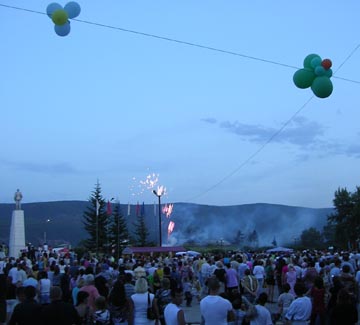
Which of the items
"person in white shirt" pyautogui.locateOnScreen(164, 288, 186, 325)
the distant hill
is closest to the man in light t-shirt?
"person in white shirt" pyautogui.locateOnScreen(164, 288, 186, 325)

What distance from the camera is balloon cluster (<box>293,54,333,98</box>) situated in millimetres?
11719

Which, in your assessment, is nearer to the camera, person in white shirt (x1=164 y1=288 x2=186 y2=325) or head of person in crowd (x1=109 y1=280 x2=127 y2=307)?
person in white shirt (x1=164 y1=288 x2=186 y2=325)

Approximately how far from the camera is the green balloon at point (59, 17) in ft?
36.9

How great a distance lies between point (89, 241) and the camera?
71.6 meters

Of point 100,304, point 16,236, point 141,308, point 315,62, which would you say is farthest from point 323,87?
point 16,236

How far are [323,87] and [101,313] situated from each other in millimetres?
6634

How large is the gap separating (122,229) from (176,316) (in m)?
69.1

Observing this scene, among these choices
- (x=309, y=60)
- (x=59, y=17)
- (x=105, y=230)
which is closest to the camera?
(x=59, y=17)

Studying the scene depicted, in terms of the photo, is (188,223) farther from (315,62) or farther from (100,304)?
(100,304)

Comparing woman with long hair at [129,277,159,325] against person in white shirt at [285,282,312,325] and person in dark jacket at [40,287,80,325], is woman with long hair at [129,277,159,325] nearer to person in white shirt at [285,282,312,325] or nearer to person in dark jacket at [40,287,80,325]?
person in dark jacket at [40,287,80,325]

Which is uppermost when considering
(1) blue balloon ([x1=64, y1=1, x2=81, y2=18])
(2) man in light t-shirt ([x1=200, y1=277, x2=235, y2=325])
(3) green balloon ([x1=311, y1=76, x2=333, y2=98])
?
(1) blue balloon ([x1=64, y1=1, x2=81, y2=18])

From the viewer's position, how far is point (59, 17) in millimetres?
11219

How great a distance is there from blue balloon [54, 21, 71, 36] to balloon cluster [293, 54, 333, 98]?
4931 mm

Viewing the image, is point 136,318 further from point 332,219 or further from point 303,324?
point 332,219
